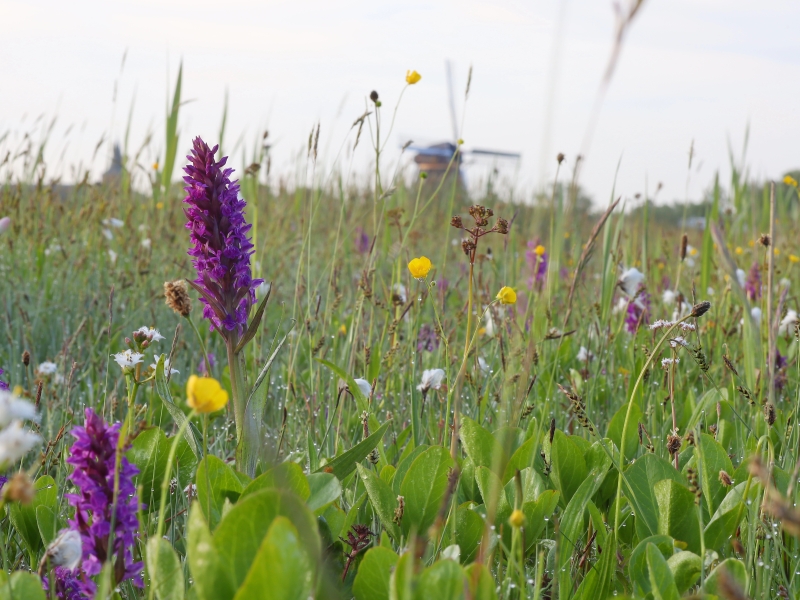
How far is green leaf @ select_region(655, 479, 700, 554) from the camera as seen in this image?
3.58ft

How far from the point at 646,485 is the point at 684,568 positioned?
0.21 meters

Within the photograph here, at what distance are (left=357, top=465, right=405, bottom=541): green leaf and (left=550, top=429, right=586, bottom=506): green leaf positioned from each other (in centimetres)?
32

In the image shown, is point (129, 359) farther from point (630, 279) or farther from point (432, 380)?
point (630, 279)

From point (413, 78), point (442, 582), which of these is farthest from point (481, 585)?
point (413, 78)

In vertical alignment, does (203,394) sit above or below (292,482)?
above

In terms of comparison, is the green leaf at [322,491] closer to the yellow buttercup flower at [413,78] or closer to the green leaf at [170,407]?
the green leaf at [170,407]

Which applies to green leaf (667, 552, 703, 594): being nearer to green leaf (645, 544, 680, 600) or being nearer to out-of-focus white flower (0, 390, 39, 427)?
green leaf (645, 544, 680, 600)

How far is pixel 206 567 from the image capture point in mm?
726

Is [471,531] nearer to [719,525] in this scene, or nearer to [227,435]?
[719,525]

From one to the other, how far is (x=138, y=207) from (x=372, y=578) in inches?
184

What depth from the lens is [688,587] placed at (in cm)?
98

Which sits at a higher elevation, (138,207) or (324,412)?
(138,207)

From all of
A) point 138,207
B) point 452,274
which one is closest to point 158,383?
point 452,274

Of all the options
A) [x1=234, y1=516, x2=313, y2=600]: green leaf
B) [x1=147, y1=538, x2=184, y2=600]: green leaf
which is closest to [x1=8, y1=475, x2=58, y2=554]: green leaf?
[x1=147, y1=538, x2=184, y2=600]: green leaf
